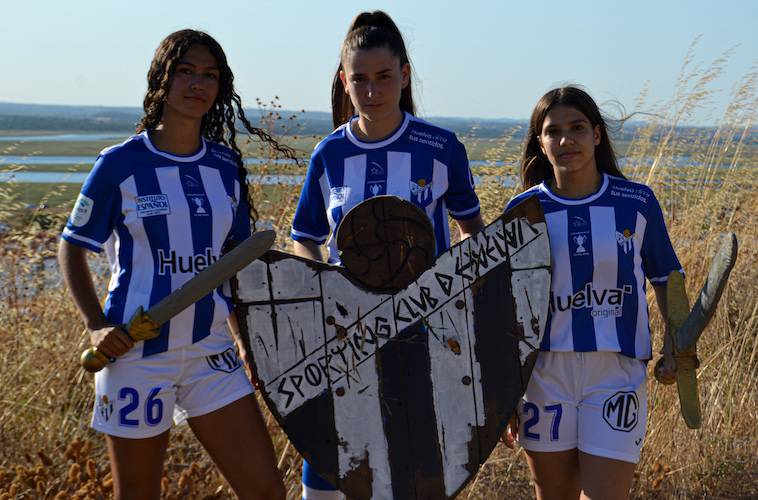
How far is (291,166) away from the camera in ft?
16.5

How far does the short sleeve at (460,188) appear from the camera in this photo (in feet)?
9.73

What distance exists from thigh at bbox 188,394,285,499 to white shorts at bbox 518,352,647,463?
0.75 meters

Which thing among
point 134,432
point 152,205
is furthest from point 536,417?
point 152,205

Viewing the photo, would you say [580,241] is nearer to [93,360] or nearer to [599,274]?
[599,274]

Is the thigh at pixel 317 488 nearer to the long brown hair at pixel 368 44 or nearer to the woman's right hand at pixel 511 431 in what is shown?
the woman's right hand at pixel 511 431

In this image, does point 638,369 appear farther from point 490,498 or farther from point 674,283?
point 490,498

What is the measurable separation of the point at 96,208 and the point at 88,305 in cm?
27

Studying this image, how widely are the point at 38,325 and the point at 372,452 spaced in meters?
2.59

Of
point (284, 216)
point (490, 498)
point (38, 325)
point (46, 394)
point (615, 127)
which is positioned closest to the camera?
point (615, 127)

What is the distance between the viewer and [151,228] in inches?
109

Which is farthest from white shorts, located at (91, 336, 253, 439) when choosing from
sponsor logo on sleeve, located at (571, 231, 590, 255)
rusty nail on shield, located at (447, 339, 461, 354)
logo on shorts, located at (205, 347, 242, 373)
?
sponsor logo on sleeve, located at (571, 231, 590, 255)

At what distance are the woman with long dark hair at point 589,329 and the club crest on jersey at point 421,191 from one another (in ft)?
0.83

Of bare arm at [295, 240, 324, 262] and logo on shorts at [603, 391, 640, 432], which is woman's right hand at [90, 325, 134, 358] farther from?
logo on shorts at [603, 391, 640, 432]

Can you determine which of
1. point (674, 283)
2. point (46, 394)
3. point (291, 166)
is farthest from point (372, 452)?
point (291, 166)
